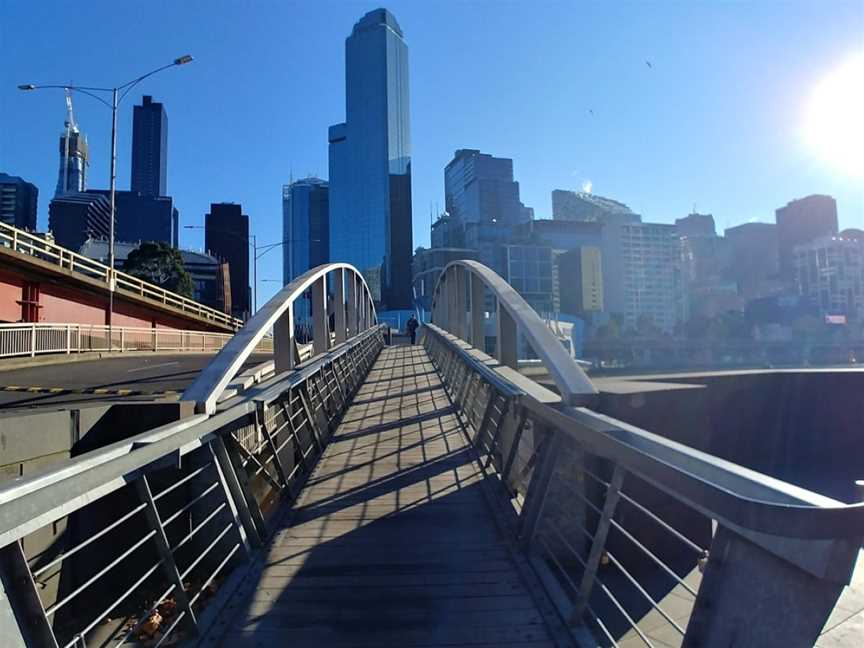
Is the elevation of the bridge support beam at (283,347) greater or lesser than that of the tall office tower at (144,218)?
lesser

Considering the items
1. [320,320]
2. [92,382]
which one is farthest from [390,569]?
[92,382]

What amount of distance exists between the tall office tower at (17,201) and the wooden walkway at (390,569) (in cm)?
17291

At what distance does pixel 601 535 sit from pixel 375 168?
13888 centimetres

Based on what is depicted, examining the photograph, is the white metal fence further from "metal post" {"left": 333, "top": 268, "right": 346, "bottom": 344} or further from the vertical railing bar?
the vertical railing bar

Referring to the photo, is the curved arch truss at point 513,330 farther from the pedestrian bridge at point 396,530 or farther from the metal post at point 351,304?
the metal post at point 351,304

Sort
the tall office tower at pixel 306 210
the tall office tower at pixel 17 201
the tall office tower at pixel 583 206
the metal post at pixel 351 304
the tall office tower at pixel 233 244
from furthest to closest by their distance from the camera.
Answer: the tall office tower at pixel 583 206 → the tall office tower at pixel 306 210 → the tall office tower at pixel 17 201 → the tall office tower at pixel 233 244 → the metal post at pixel 351 304

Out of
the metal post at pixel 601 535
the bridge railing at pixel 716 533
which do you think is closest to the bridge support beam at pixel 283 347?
the bridge railing at pixel 716 533

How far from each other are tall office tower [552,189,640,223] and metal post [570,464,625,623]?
163143mm

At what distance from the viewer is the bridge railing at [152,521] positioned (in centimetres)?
181

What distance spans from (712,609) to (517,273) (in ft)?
281

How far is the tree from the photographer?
172 feet

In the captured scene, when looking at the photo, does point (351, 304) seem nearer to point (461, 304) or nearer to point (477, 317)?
point (461, 304)

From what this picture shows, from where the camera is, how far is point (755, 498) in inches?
70.6

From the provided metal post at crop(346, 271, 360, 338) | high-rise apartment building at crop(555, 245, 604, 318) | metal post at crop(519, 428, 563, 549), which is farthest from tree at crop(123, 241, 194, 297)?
high-rise apartment building at crop(555, 245, 604, 318)
